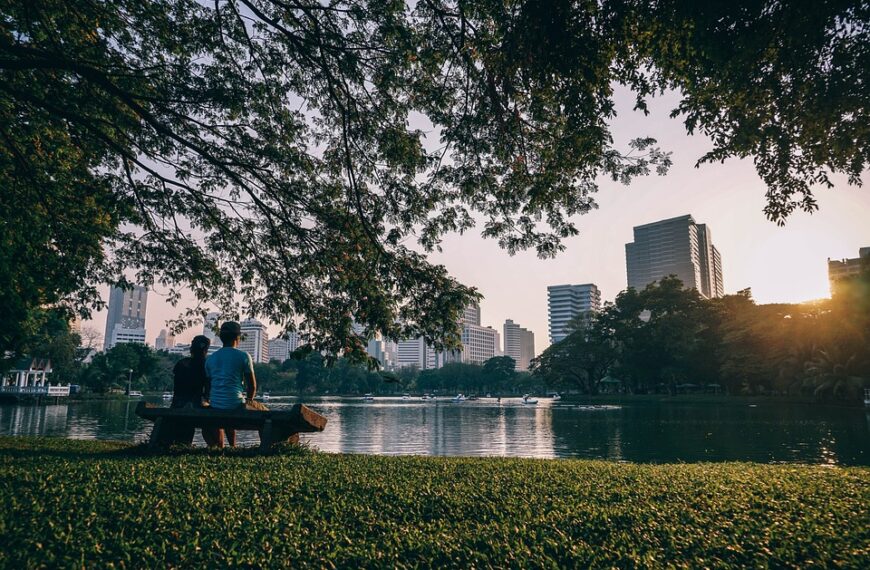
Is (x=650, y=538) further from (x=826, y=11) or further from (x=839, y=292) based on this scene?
(x=839, y=292)

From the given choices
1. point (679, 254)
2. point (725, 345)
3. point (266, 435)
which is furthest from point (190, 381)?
point (679, 254)

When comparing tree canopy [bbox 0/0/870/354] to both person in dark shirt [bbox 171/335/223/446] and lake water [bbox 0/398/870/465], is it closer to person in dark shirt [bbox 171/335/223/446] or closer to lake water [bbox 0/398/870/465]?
person in dark shirt [bbox 171/335/223/446]

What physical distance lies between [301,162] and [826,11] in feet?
26.3

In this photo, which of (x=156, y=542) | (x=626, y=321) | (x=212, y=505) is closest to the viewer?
(x=156, y=542)

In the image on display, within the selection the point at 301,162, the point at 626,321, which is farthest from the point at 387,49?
the point at 626,321

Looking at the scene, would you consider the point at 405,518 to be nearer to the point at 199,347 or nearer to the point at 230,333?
the point at 230,333

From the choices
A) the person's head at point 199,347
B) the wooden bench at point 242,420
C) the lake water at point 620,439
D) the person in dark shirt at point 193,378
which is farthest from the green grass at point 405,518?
the lake water at point 620,439

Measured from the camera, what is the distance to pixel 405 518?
157 inches

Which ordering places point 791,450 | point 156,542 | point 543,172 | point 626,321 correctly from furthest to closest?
point 626,321
point 791,450
point 543,172
point 156,542

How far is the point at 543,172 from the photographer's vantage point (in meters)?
7.78

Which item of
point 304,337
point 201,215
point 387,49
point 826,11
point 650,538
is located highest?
point 387,49

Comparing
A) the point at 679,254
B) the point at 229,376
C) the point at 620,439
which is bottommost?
the point at 620,439

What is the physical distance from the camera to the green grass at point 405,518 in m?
3.27

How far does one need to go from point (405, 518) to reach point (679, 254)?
670 feet
